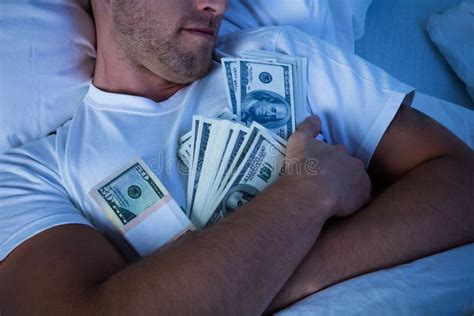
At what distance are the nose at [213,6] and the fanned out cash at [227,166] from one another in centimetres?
30

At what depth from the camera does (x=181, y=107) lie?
115 cm

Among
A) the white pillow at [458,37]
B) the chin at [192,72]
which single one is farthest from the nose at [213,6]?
the white pillow at [458,37]

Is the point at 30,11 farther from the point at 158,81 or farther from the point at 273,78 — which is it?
the point at 273,78

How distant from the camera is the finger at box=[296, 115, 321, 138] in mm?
1010

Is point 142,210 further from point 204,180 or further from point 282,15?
point 282,15

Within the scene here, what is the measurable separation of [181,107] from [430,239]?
0.66m

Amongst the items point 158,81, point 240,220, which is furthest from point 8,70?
point 240,220

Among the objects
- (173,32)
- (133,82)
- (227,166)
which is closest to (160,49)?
(173,32)

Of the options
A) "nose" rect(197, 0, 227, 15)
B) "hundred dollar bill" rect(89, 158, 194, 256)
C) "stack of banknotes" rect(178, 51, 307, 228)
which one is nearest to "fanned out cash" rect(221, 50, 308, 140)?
"stack of banknotes" rect(178, 51, 307, 228)

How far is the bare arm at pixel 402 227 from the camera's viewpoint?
2.77 feet

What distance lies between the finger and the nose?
363mm

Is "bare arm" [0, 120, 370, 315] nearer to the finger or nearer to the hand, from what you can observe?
the hand

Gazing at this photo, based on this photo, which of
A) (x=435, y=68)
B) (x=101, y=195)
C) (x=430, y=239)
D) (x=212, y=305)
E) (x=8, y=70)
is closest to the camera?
(x=212, y=305)

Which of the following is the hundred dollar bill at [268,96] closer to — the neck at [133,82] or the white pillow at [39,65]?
the neck at [133,82]
